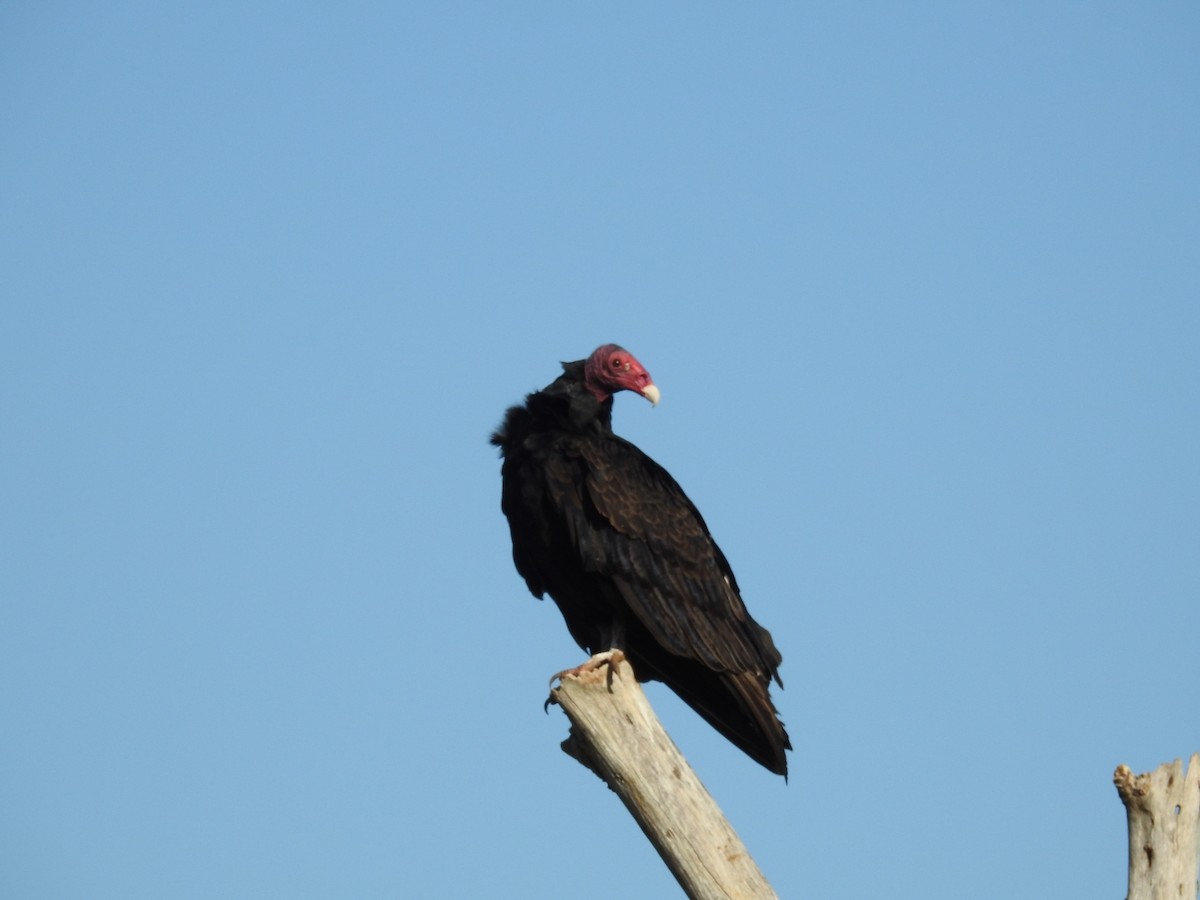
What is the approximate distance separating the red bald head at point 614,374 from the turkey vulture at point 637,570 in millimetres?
290

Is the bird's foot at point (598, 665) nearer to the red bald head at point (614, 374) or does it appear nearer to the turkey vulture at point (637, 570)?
the turkey vulture at point (637, 570)

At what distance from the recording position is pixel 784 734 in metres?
5.62

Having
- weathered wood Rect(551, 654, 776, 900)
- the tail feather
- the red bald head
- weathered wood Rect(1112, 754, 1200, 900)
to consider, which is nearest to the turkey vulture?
the tail feather

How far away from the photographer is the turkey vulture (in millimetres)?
5773

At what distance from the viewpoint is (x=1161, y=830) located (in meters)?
4.05

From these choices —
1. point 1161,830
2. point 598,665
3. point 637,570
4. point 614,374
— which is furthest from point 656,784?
point 614,374

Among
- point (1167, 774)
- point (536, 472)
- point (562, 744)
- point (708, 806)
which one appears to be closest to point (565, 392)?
point (536, 472)

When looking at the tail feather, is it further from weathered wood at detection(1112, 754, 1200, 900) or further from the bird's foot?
weathered wood at detection(1112, 754, 1200, 900)

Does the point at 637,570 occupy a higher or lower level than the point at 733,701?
higher

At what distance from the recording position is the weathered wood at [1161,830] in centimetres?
401

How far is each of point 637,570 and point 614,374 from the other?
1.13m

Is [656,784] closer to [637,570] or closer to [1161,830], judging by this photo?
[1161,830]

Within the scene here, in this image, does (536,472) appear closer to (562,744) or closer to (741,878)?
(562,744)

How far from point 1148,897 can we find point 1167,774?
34cm
